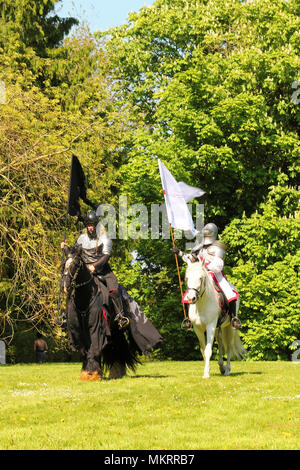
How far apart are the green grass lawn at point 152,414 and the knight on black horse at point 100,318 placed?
0.70m

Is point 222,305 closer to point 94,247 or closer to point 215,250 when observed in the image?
point 215,250

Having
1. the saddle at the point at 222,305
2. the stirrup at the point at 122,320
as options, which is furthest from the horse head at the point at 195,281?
the stirrup at the point at 122,320

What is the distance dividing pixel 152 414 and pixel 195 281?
425 centimetres

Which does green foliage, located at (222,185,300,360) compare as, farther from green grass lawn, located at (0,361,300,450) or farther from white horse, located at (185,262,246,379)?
green grass lawn, located at (0,361,300,450)

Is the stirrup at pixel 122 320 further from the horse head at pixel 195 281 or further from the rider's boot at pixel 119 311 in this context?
the horse head at pixel 195 281

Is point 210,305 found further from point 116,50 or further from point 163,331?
point 116,50

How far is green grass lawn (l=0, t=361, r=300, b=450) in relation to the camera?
768cm

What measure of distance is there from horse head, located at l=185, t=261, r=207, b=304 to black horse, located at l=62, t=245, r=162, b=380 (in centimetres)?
160

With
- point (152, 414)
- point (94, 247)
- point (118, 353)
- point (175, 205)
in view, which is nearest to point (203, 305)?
point (118, 353)

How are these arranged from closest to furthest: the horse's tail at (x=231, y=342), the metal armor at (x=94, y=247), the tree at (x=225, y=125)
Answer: the metal armor at (x=94, y=247) < the horse's tail at (x=231, y=342) < the tree at (x=225, y=125)

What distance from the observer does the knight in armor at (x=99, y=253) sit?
13797 millimetres

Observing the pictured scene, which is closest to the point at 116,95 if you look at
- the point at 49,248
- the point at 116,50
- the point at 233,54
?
the point at 116,50
